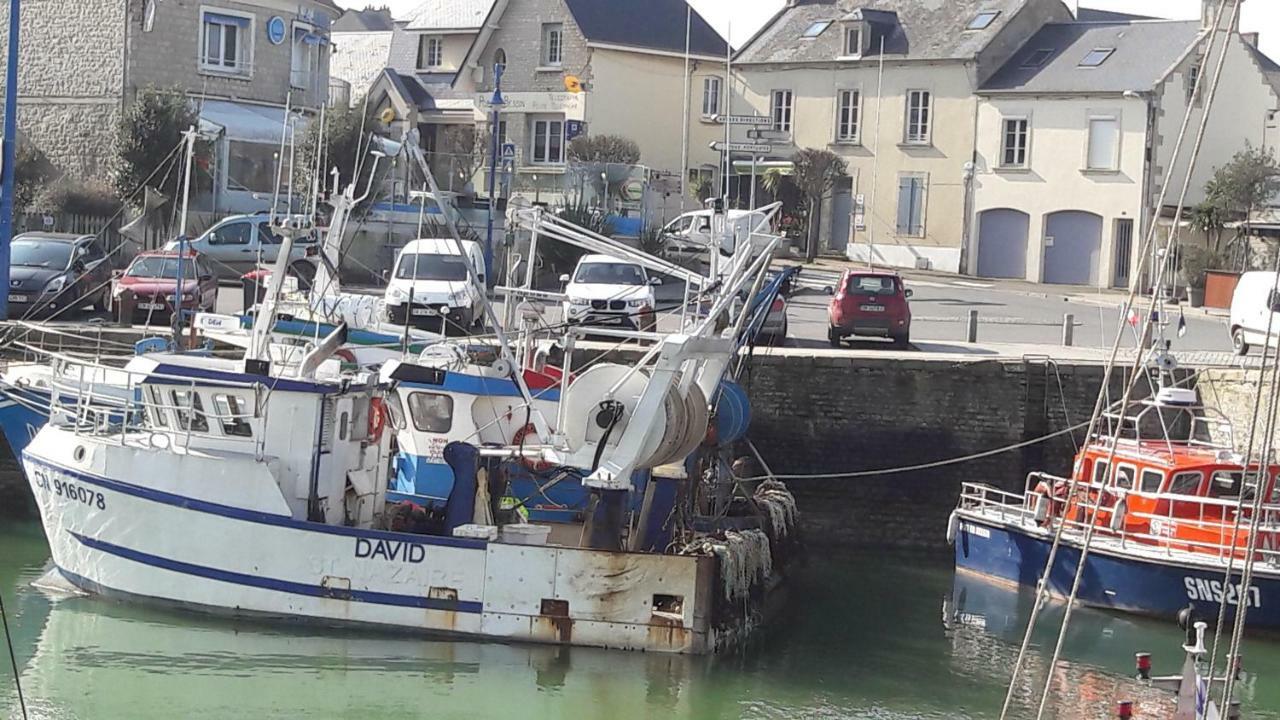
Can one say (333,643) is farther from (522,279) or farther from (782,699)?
(522,279)

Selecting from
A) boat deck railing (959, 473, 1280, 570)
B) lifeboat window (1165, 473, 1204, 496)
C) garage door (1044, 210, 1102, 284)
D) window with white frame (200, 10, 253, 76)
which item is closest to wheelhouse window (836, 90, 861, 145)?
garage door (1044, 210, 1102, 284)

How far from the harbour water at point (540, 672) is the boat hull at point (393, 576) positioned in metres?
0.19

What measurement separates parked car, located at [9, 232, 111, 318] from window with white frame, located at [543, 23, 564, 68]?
18430mm

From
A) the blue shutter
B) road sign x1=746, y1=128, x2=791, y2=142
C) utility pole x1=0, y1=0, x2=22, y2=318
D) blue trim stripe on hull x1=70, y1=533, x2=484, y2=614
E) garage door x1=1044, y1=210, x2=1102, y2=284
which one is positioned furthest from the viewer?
road sign x1=746, y1=128, x2=791, y2=142

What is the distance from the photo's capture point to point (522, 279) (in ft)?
101

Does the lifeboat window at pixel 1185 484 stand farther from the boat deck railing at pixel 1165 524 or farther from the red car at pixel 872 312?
the red car at pixel 872 312

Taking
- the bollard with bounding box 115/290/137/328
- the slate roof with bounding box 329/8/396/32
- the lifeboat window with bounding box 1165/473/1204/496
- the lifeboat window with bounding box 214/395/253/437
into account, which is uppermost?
the slate roof with bounding box 329/8/396/32

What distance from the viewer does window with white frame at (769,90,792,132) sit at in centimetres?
4178

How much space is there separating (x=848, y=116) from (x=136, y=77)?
52.1 ft

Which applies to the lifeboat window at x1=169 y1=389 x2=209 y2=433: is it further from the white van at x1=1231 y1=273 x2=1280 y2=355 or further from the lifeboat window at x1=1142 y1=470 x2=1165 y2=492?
the white van at x1=1231 y1=273 x2=1280 y2=355

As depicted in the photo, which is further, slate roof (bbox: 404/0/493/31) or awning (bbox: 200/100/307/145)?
slate roof (bbox: 404/0/493/31)

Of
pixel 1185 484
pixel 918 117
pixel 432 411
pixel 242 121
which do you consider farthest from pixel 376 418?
pixel 918 117

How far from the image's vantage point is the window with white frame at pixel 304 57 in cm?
3959

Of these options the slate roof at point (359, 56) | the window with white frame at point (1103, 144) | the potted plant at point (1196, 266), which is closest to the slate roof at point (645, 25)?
the window with white frame at point (1103, 144)
